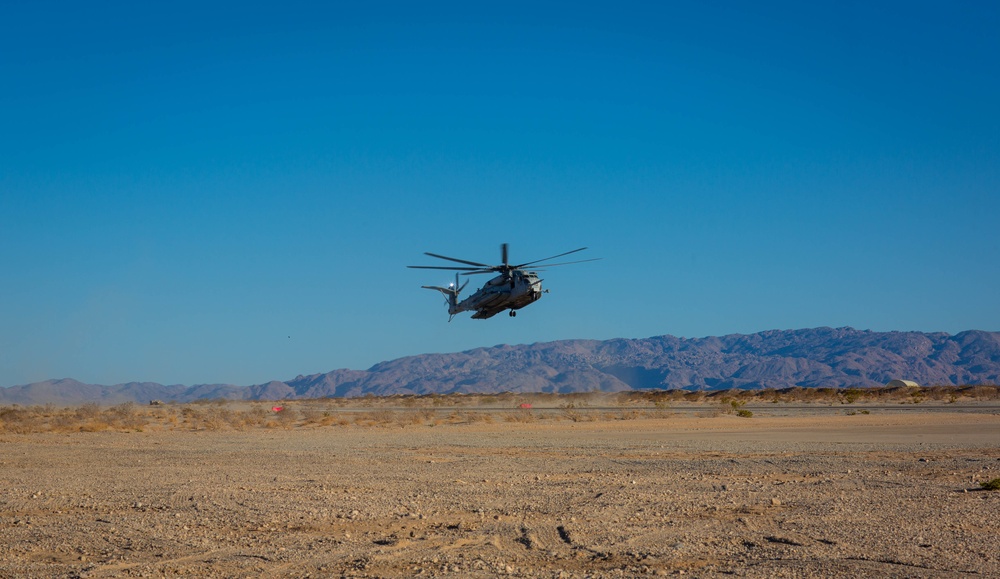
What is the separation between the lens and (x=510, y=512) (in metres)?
13.9

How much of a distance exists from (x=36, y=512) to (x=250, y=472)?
633 cm

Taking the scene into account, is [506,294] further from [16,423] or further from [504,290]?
[16,423]

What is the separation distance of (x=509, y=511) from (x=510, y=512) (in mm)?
103

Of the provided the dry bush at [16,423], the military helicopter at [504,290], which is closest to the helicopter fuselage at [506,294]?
the military helicopter at [504,290]

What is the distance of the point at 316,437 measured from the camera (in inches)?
1373

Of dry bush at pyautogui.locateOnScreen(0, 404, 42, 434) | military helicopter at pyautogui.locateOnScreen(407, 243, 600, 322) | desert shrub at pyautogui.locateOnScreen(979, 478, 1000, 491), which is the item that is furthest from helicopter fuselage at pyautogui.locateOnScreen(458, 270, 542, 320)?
desert shrub at pyautogui.locateOnScreen(979, 478, 1000, 491)

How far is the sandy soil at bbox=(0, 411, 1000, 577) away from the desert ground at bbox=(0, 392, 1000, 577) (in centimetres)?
5

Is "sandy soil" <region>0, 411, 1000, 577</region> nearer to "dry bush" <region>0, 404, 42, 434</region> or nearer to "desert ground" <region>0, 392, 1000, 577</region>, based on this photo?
"desert ground" <region>0, 392, 1000, 577</region>

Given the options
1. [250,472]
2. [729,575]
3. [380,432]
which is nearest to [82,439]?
[380,432]

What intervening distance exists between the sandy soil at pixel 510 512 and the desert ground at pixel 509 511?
0.05 meters

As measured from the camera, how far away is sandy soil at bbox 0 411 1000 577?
34.3 feet

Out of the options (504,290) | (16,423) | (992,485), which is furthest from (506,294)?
(992,485)

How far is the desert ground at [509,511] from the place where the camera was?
1046 centimetres

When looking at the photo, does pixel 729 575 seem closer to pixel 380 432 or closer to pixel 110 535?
pixel 110 535
